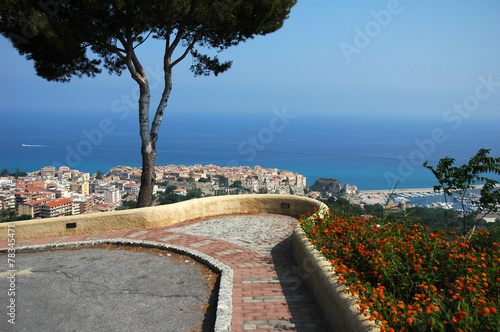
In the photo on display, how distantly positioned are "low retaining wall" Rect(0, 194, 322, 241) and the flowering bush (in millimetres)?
4498

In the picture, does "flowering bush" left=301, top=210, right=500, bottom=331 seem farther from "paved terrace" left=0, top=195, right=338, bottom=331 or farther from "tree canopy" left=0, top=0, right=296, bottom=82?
"tree canopy" left=0, top=0, right=296, bottom=82

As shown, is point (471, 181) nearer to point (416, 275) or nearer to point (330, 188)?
point (416, 275)

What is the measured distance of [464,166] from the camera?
684cm

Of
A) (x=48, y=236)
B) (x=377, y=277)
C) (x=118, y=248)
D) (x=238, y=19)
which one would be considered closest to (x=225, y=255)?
(x=118, y=248)

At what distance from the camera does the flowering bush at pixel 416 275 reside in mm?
3363

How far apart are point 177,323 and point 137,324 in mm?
484

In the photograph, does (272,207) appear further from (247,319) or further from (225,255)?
(247,319)

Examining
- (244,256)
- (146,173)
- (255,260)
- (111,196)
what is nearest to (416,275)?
(255,260)

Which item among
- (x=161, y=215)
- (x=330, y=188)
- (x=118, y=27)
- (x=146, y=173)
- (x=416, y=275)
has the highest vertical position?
(x=118, y=27)

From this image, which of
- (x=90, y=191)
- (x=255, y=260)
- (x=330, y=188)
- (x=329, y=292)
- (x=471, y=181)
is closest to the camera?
(x=329, y=292)

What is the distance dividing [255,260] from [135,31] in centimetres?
783

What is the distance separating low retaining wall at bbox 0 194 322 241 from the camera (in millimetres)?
8695

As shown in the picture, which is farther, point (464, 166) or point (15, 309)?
point (464, 166)

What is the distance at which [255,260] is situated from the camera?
710 cm
